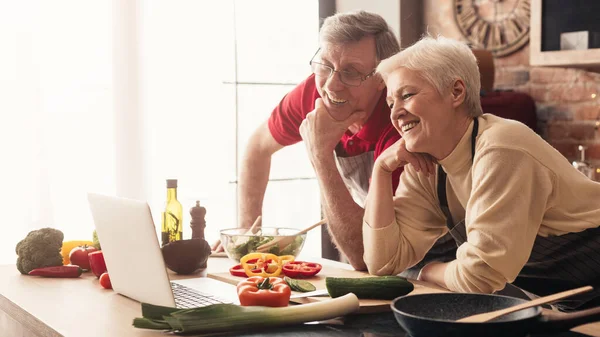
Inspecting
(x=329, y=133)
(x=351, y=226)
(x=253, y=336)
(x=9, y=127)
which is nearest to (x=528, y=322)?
(x=253, y=336)

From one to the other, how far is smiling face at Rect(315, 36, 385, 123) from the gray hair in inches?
0.7

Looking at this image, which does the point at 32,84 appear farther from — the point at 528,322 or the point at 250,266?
the point at 528,322

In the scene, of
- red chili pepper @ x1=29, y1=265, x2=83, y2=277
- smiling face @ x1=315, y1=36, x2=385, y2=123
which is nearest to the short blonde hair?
smiling face @ x1=315, y1=36, x2=385, y2=123

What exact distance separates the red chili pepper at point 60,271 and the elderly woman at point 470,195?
795 millimetres

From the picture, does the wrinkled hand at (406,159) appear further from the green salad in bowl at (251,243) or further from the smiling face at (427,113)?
the green salad in bowl at (251,243)

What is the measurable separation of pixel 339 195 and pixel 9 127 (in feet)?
5.94

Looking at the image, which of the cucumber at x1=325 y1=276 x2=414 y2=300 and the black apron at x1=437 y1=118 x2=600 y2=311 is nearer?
the cucumber at x1=325 y1=276 x2=414 y2=300

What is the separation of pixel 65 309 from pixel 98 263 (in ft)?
1.26

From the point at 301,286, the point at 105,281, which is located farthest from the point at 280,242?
the point at 105,281

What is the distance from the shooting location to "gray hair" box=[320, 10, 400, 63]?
2.38 m

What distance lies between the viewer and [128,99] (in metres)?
3.82

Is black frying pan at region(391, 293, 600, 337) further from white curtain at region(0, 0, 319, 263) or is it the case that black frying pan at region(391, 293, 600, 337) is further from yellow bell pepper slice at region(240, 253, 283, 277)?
white curtain at region(0, 0, 319, 263)

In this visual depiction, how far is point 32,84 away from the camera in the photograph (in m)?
3.52

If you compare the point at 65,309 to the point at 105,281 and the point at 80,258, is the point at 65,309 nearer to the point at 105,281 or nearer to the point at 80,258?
the point at 105,281
